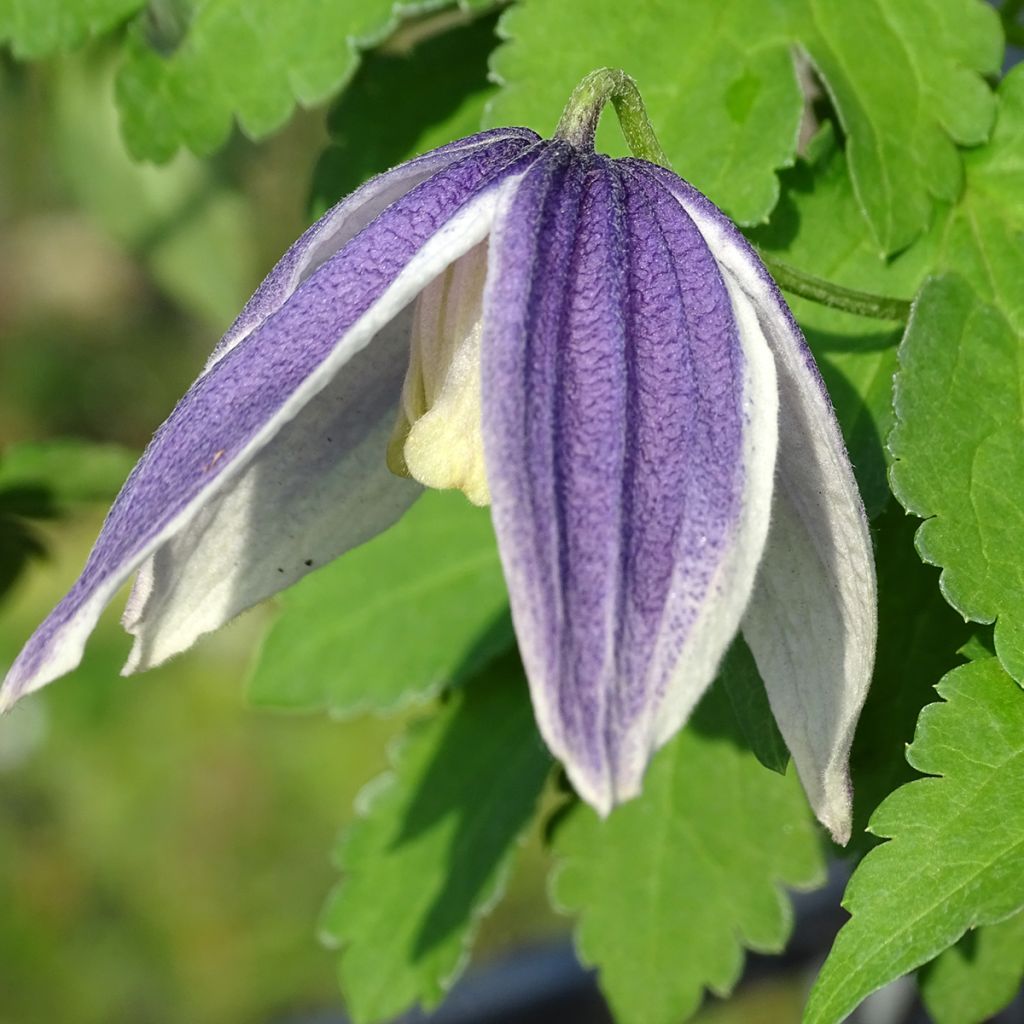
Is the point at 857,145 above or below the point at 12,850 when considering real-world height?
above

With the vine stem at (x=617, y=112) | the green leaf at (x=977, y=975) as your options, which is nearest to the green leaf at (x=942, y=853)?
the vine stem at (x=617, y=112)

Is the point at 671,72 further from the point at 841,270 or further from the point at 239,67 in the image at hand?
the point at 239,67

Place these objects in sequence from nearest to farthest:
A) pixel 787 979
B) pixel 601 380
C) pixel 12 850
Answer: pixel 601 380, pixel 787 979, pixel 12 850

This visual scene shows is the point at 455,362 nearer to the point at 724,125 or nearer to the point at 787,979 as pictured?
the point at 724,125

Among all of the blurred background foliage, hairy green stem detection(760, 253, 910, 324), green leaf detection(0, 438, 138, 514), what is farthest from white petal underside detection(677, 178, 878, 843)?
the blurred background foliage

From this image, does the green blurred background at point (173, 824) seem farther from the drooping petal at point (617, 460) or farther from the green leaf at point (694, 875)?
the drooping petal at point (617, 460)

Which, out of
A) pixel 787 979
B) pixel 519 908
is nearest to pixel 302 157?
pixel 519 908

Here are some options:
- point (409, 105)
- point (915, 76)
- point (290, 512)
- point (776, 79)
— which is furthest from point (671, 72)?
point (290, 512)
